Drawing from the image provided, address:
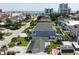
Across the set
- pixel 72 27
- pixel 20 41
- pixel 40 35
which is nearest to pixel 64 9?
pixel 72 27

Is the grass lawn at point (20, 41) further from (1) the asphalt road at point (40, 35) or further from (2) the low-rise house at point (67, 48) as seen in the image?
(2) the low-rise house at point (67, 48)

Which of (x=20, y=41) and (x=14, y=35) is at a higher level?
(x=14, y=35)

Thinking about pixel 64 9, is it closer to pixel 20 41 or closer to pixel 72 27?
pixel 72 27

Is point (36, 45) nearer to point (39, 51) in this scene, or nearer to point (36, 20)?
point (39, 51)

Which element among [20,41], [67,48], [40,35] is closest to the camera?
[67,48]

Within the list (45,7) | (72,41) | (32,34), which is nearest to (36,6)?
(45,7)

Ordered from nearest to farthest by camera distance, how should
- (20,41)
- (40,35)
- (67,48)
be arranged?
(67,48)
(40,35)
(20,41)

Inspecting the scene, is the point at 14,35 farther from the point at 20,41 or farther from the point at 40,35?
the point at 40,35

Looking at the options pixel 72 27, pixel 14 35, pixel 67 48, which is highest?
pixel 72 27

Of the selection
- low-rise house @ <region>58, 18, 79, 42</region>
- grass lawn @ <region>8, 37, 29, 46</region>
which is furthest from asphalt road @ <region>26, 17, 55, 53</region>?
low-rise house @ <region>58, 18, 79, 42</region>

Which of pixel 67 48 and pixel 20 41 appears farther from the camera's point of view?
pixel 20 41
